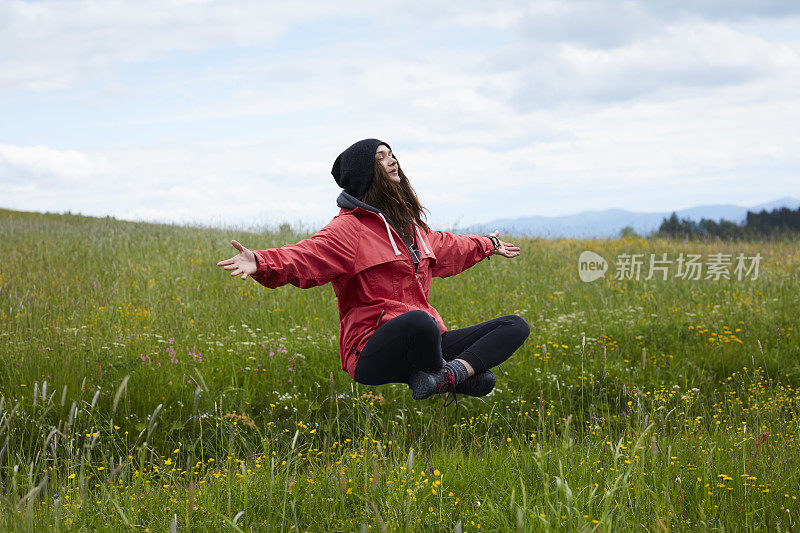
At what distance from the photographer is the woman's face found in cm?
449

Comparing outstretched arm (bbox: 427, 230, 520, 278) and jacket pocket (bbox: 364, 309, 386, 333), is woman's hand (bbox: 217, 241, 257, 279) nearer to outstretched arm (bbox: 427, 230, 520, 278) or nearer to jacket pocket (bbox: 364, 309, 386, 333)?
jacket pocket (bbox: 364, 309, 386, 333)

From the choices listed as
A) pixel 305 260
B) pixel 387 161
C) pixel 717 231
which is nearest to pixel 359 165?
pixel 387 161

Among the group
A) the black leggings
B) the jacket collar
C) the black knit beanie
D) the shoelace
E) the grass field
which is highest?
the black knit beanie

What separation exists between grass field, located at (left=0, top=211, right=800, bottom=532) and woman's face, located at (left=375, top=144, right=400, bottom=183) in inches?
61.8

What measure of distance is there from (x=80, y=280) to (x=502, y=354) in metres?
8.01

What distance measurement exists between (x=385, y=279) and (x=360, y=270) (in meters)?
0.21

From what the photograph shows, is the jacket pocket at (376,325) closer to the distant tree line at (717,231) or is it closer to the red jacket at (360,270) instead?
the red jacket at (360,270)

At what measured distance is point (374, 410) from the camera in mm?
5562

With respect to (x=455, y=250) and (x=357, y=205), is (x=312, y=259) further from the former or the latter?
(x=455, y=250)

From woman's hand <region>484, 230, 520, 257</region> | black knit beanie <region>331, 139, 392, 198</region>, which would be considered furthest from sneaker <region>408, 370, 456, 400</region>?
woman's hand <region>484, 230, 520, 257</region>

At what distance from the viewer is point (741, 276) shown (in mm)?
10820

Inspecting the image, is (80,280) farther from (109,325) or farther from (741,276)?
(741,276)

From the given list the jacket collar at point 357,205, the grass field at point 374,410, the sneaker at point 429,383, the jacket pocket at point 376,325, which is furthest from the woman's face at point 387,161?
the grass field at point 374,410

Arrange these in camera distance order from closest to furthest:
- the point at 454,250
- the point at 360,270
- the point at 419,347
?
the point at 419,347 < the point at 360,270 < the point at 454,250
